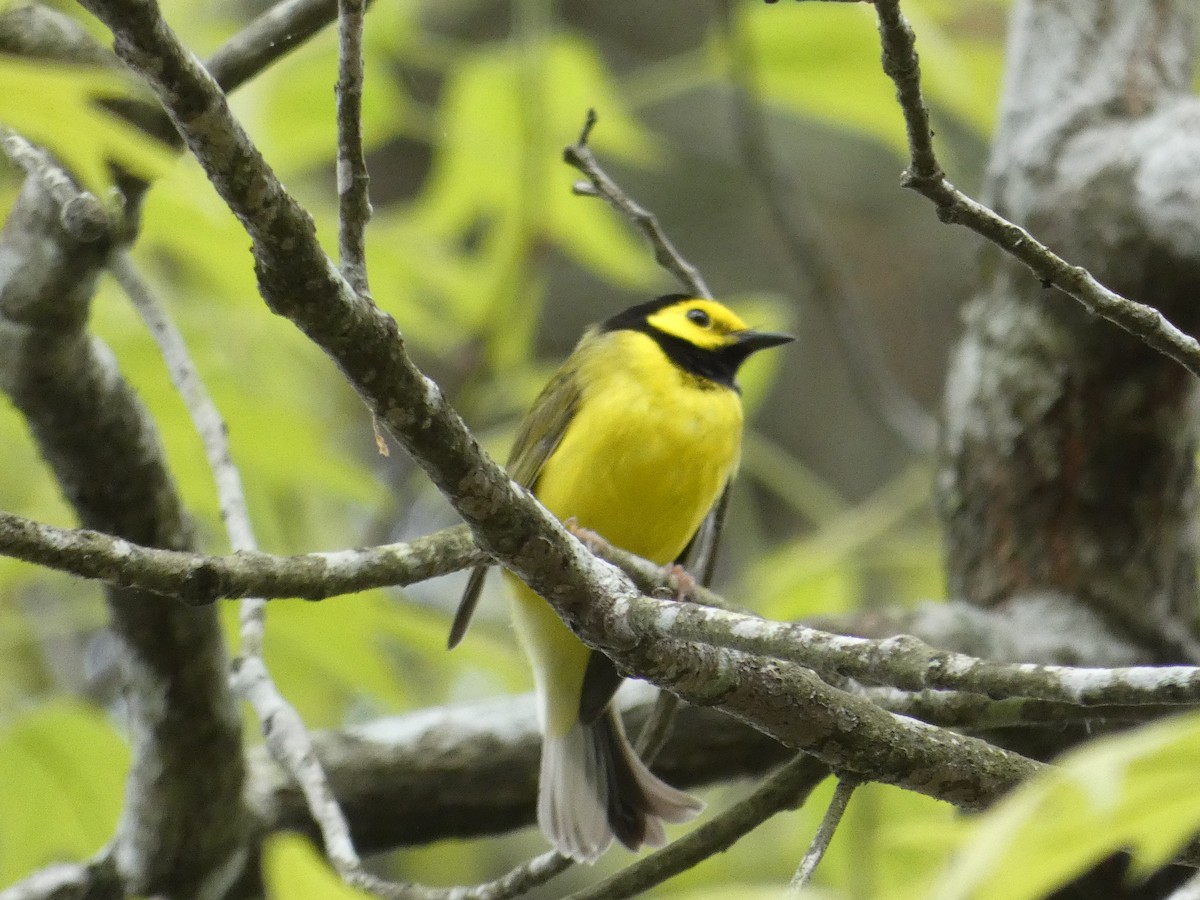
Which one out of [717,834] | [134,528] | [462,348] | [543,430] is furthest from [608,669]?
[462,348]

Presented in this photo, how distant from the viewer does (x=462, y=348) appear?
4.25 m

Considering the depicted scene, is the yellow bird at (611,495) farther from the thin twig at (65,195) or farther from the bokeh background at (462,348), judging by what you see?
the thin twig at (65,195)

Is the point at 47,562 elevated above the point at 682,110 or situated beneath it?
situated beneath

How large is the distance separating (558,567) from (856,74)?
212 cm

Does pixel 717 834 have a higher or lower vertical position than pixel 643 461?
lower

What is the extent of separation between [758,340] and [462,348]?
0.89 m

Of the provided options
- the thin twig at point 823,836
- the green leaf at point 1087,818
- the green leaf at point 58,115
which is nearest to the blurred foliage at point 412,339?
the green leaf at point 58,115

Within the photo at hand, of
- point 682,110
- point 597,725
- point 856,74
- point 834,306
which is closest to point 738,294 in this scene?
point 682,110

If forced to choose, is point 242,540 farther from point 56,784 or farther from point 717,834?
point 56,784

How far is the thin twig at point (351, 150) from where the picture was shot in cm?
146

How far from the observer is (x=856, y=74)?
136 inches

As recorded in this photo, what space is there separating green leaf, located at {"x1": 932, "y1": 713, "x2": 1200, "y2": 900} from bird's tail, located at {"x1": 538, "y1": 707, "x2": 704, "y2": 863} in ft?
6.60

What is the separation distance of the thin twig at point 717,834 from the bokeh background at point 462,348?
0.83 feet

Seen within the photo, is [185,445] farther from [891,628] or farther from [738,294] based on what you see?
[738,294]
